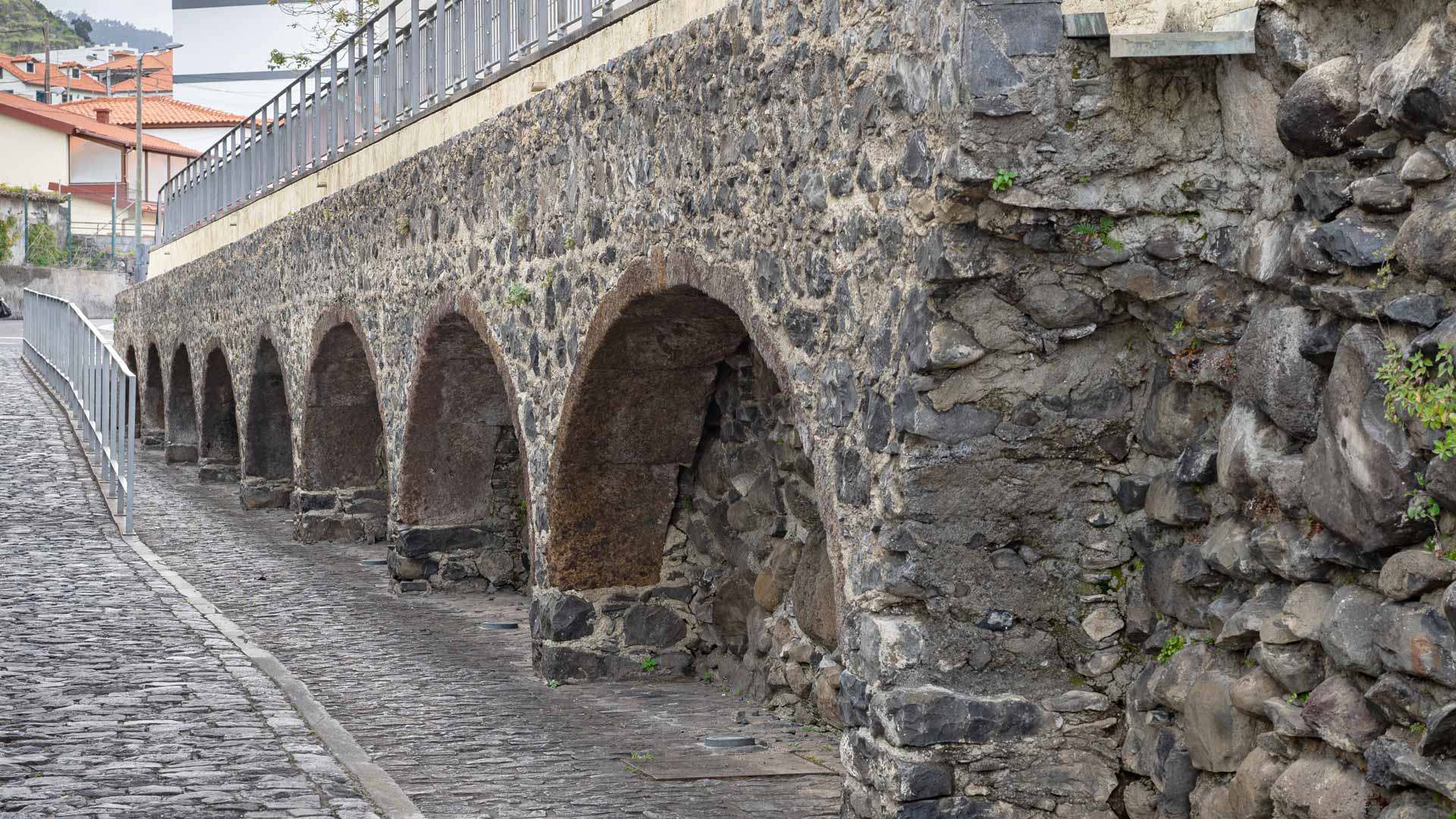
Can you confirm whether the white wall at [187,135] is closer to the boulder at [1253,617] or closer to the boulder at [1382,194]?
the boulder at [1253,617]

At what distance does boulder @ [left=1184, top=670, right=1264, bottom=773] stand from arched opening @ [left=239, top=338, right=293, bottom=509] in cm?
1454

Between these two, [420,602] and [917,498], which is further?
[420,602]

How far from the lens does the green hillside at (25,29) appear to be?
268 feet

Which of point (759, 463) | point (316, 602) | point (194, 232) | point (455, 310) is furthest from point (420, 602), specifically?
point (194, 232)

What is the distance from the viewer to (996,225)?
4941mm

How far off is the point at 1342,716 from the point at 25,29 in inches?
3572

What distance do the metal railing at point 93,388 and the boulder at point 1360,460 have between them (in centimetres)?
1121

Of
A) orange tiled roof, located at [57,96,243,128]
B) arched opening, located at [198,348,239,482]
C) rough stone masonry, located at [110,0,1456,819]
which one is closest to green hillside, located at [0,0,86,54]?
orange tiled roof, located at [57,96,243,128]

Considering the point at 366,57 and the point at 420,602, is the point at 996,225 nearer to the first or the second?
the point at 420,602

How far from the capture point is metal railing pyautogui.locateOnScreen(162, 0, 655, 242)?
29.5ft

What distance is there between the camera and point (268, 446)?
Answer: 59.7 feet

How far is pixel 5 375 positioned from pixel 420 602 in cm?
1571

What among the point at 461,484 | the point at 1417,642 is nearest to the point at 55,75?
the point at 461,484

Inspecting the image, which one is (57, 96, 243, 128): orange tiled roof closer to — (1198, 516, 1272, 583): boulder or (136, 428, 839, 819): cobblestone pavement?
(136, 428, 839, 819): cobblestone pavement
